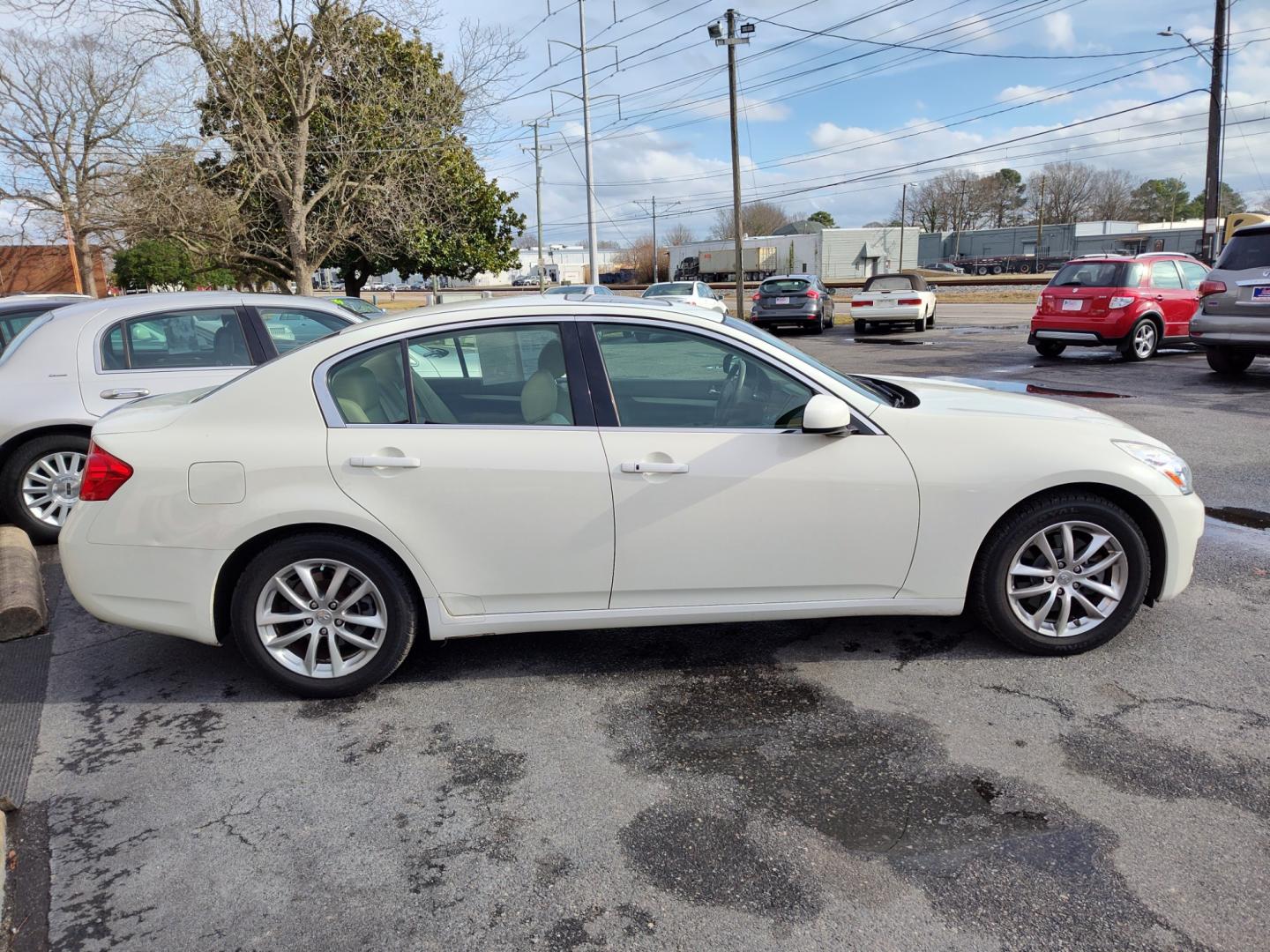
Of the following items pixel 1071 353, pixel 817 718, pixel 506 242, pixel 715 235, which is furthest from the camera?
pixel 715 235

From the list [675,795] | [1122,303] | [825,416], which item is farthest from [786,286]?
[675,795]

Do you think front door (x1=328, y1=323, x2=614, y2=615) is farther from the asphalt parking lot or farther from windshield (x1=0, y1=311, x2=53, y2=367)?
windshield (x1=0, y1=311, x2=53, y2=367)

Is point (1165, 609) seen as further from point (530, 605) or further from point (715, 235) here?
point (715, 235)

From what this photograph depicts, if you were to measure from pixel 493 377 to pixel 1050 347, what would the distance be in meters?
14.2

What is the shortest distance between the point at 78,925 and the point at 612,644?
7.56 ft

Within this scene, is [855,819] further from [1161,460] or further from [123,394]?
[123,394]

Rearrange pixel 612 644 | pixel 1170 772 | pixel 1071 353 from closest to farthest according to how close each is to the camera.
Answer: pixel 1170 772
pixel 612 644
pixel 1071 353

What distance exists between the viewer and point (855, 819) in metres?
2.83

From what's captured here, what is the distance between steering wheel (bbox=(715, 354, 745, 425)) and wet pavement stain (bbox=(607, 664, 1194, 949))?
115 centimetres

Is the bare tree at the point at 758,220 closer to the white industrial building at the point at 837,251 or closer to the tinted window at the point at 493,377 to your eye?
the white industrial building at the point at 837,251

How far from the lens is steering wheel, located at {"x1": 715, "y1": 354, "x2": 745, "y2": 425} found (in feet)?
12.3

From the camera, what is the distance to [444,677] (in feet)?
12.8

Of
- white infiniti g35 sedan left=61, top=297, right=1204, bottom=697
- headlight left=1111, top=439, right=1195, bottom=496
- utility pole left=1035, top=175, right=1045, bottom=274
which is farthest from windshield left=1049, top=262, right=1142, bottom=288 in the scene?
utility pole left=1035, top=175, right=1045, bottom=274

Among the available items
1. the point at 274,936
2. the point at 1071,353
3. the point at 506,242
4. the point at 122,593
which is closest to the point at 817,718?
the point at 274,936
